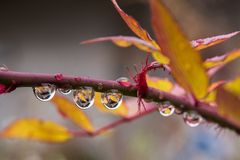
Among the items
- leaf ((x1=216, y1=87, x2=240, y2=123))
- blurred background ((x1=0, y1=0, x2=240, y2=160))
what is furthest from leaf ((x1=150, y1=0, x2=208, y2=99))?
blurred background ((x1=0, y1=0, x2=240, y2=160))

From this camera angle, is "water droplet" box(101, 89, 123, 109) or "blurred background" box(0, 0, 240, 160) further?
"blurred background" box(0, 0, 240, 160)

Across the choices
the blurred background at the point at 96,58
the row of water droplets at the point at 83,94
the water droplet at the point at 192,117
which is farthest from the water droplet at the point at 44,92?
Answer: the blurred background at the point at 96,58

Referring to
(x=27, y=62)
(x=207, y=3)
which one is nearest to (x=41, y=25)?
(x=27, y=62)

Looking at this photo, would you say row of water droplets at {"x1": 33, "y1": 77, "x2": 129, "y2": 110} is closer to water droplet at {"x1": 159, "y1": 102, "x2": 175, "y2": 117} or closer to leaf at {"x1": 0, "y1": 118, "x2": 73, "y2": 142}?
water droplet at {"x1": 159, "y1": 102, "x2": 175, "y2": 117}

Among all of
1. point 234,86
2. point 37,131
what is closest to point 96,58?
point 37,131

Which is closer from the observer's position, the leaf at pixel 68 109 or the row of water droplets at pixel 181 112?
the row of water droplets at pixel 181 112

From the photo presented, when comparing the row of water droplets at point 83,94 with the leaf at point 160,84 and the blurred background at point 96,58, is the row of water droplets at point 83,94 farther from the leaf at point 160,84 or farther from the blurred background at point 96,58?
the blurred background at point 96,58

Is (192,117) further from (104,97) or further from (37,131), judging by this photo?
(37,131)
